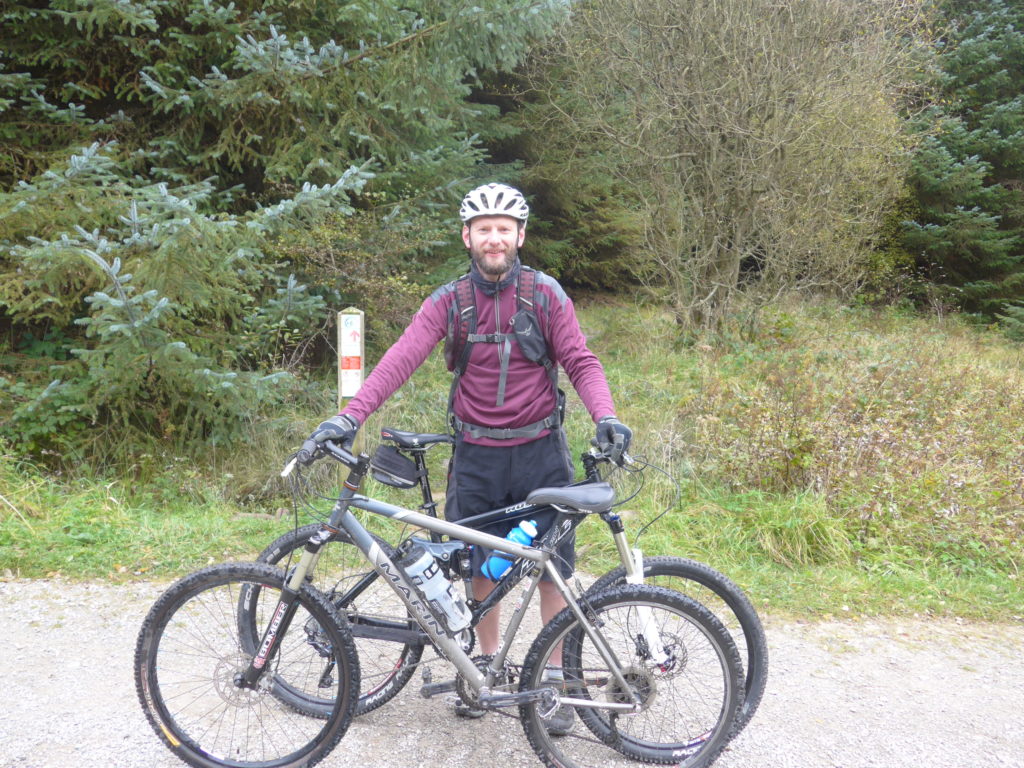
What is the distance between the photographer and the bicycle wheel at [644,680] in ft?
8.45

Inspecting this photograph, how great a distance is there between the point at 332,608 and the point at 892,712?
2.37 metres

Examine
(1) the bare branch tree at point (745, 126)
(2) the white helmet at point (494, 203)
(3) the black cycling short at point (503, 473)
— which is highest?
(1) the bare branch tree at point (745, 126)

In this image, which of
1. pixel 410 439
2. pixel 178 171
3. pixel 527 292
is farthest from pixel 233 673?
pixel 178 171

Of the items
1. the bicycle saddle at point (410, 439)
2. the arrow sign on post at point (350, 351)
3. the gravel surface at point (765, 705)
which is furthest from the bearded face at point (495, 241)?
the arrow sign on post at point (350, 351)

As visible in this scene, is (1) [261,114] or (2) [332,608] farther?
(1) [261,114]

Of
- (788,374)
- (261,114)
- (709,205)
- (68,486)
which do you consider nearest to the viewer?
(68,486)

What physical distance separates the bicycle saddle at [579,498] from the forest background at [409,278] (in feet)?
6.70

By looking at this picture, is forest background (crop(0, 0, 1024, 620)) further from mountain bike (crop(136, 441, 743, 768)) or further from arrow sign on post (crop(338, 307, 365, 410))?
mountain bike (crop(136, 441, 743, 768))

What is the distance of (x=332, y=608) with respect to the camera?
2.56 meters

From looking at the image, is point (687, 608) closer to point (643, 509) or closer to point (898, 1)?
point (643, 509)

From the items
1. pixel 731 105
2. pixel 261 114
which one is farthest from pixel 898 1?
pixel 261 114

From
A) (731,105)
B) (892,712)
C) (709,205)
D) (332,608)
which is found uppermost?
(731,105)

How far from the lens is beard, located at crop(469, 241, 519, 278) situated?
110 inches

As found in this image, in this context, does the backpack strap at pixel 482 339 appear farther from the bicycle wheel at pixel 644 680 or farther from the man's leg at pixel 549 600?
the bicycle wheel at pixel 644 680
